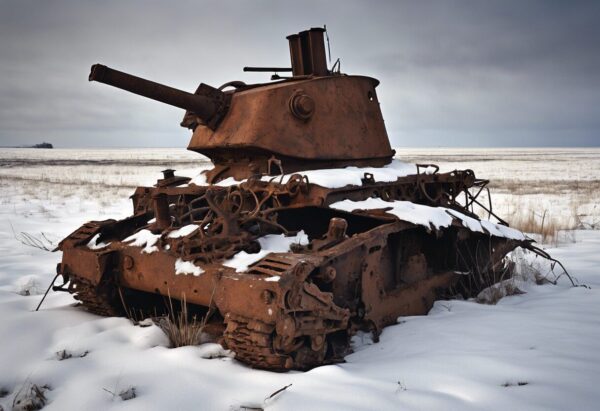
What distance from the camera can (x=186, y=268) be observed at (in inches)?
159

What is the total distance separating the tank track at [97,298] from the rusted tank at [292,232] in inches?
0.7

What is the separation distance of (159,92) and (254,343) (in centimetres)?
271

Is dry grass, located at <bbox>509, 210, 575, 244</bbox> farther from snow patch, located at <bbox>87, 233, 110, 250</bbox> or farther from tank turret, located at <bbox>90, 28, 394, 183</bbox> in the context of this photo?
snow patch, located at <bbox>87, 233, 110, 250</bbox>

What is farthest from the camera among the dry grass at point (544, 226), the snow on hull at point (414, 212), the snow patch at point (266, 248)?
the dry grass at point (544, 226)

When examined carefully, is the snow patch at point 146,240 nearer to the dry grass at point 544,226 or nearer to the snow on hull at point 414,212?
the snow on hull at point 414,212

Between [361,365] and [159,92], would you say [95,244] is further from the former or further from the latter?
[361,365]

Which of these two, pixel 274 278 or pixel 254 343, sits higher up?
pixel 274 278

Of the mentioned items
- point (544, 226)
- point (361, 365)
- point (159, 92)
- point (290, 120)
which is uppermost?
point (159, 92)

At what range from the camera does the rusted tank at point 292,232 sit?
3.53m

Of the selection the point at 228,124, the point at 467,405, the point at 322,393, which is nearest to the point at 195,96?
the point at 228,124

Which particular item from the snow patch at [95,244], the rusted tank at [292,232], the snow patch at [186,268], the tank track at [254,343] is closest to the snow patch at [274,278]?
the rusted tank at [292,232]

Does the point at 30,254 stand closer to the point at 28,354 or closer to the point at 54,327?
the point at 54,327

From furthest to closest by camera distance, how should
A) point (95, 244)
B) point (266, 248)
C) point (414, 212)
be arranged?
1. point (95, 244)
2. point (414, 212)
3. point (266, 248)

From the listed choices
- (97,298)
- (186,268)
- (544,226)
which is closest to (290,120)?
(186,268)
